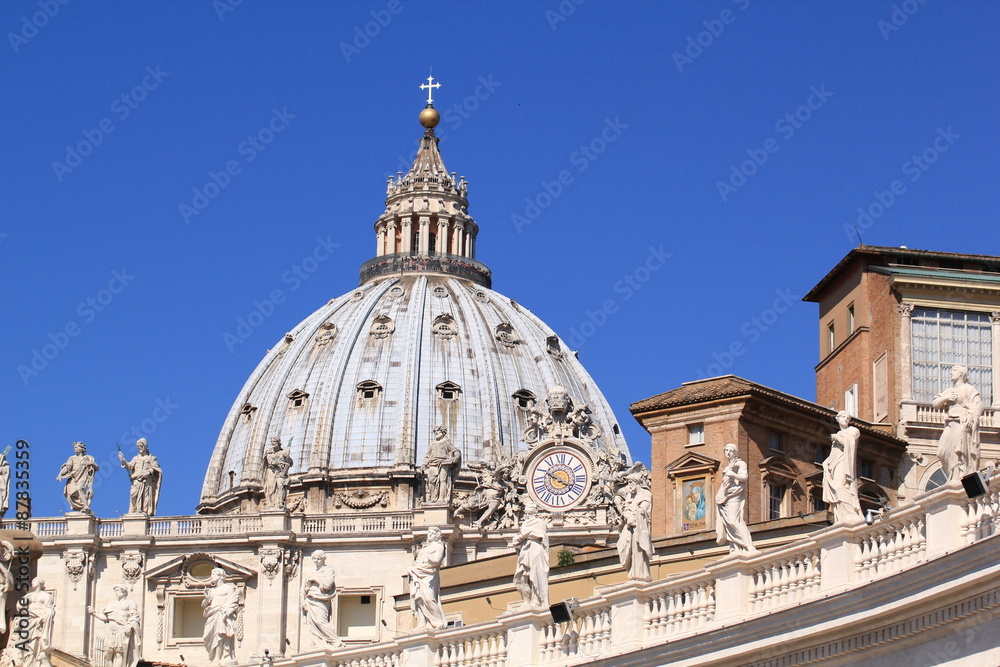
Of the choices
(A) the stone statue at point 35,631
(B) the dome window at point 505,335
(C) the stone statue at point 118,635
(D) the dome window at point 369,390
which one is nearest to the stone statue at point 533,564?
(C) the stone statue at point 118,635

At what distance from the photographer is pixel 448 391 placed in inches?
6122

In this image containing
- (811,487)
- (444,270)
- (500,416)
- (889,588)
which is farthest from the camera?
(444,270)

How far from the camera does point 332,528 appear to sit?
9544cm

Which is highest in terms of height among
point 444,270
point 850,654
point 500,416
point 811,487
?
A: point 444,270

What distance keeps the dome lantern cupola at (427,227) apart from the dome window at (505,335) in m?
9.15

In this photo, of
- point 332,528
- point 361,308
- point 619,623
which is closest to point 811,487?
point 619,623

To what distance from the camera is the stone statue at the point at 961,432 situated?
3197cm

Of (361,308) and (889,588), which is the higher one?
(361,308)

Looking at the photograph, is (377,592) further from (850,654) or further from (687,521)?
(850,654)

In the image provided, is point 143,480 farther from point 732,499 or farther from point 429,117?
point 429,117

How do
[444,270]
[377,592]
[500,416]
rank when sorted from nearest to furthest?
[377,592] → [500,416] → [444,270]

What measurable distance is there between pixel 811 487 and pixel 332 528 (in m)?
38.2

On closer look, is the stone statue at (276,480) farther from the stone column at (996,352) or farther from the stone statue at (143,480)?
the stone column at (996,352)

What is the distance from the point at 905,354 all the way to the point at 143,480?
3824 centimetres
